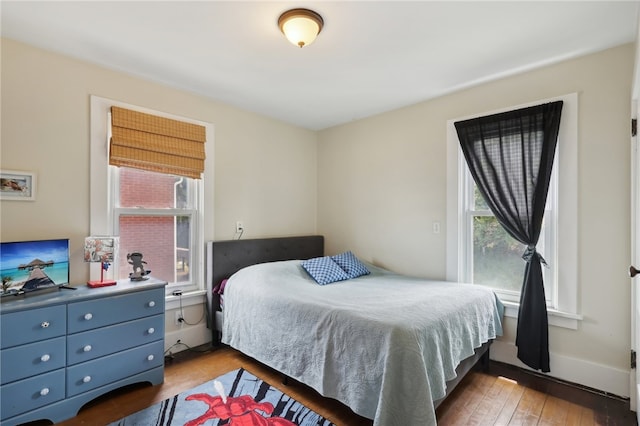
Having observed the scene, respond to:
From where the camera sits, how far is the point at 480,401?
207 centimetres

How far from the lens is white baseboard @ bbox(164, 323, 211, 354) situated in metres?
2.76

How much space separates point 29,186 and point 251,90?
1816 mm

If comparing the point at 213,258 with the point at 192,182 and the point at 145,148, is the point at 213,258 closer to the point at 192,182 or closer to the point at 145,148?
the point at 192,182

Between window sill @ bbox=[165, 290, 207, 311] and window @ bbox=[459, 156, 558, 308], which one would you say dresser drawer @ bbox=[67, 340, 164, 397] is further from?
window @ bbox=[459, 156, 558, 308]

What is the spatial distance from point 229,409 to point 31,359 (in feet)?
3.83

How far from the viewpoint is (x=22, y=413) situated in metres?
1.72

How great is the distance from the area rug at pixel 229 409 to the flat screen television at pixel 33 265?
101 centimetres

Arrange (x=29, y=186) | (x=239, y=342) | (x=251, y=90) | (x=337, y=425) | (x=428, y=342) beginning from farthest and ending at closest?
(x=251, y=90)
(x=239, y=342)
(x=29, y=186)
(x=337, y=425)
(x=428, y=342)

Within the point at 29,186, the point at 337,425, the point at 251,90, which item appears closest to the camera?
the point at 337,425

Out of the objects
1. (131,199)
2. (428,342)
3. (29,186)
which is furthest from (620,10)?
(29,186)

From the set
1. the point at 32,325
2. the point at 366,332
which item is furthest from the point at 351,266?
the point at 32,325

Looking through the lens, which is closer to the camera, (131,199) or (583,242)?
(583,242)

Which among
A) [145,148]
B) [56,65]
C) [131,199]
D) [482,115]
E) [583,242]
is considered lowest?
[583,242]

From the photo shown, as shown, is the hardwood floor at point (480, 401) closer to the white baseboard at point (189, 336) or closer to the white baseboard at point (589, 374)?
the white baseboard at point (589, 374)
